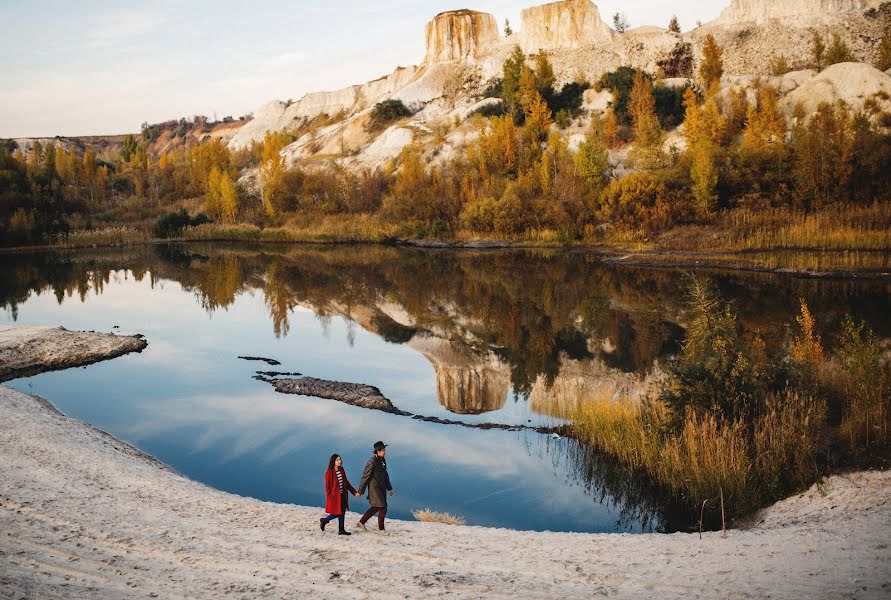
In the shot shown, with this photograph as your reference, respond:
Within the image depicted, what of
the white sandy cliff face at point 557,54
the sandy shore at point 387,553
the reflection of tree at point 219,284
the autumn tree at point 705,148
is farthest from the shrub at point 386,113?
the sandy shore at point 387,553

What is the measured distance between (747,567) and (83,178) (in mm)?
90175

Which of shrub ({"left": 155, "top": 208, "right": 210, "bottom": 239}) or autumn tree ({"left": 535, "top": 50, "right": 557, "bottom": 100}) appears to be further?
autumn tree ({"left": 535, "top": 50, "right": 557, "bottom": 100})

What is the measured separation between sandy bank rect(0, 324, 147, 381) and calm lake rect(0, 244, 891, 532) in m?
0.60

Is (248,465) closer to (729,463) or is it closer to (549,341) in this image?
(729,463)

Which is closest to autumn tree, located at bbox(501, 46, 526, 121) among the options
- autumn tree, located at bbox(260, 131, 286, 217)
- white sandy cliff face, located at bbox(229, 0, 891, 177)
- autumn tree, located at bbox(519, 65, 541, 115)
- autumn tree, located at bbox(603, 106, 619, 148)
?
autumn tree, located at bbox(519, 65, 541, 115)

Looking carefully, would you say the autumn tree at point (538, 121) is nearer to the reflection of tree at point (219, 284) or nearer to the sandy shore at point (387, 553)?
the reflection of tree at point (219, 284)

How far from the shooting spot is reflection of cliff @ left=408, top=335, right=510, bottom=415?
45.0ft

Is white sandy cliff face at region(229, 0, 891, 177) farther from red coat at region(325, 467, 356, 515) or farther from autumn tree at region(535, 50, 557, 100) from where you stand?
red coat at region(325, 467, 356, 515)

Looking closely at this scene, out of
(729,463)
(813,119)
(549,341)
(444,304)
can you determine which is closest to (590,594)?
(729,463)

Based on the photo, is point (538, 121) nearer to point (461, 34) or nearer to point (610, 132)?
Answer: point (610, 132)

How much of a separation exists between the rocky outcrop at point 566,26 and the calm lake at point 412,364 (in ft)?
215

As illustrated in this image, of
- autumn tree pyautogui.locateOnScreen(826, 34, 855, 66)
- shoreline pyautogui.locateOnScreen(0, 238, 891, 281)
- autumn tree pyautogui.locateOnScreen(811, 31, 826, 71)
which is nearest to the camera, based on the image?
shoreline pyautogui.locateOnScreen(0, 238, 891, 281)

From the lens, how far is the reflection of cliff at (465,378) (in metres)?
13.7

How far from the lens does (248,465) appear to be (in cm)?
1077
